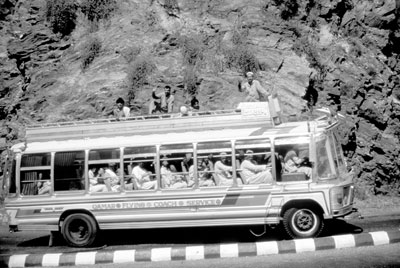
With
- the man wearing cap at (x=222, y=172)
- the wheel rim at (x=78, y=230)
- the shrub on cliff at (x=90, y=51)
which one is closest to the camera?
the man wearing cap at (x=222, y=172)

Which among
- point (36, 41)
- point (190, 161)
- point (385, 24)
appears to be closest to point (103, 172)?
point (190, 161)

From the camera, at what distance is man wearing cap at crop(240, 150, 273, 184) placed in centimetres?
1079

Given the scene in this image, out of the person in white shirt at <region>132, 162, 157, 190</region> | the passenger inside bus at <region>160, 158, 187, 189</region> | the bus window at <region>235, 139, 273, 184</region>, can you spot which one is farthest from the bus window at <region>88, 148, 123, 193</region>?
the bus window at <region>235, 139, 273, 184</region>

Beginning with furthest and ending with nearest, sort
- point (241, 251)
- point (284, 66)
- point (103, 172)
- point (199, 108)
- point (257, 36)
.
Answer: point (257, 36) < point (284, 66) < point (199, 108) < point (103, 172) < point (241, 251)

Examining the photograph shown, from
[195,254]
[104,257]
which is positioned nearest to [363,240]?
[195,254]

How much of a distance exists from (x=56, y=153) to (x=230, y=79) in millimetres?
8064

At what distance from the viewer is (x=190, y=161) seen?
1127 centimetres

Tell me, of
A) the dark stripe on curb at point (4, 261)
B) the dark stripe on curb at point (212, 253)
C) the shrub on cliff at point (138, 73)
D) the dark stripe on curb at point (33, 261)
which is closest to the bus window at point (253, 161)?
the dark stripe on curb at point (212, 253)

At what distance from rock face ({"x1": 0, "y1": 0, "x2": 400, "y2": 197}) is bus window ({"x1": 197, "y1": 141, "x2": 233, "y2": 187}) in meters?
6.16

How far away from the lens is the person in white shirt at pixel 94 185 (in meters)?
11.7

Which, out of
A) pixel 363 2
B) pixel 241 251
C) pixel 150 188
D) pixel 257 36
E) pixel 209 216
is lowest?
pixel 241 251

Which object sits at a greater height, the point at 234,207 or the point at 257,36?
the point at 257,36

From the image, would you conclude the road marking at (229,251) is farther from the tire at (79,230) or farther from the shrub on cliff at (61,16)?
the shrub on cliff at (61,16)

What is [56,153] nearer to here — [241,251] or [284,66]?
[241,251]
